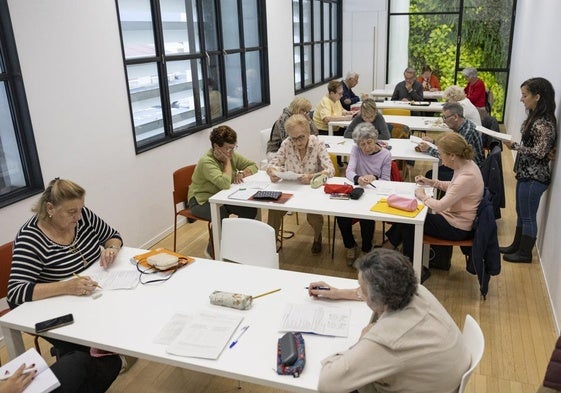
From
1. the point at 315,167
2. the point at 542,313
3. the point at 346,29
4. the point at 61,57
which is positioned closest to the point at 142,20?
the point at 61,57

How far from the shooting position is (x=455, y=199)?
329 centimetres

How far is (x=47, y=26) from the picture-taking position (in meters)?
3.37

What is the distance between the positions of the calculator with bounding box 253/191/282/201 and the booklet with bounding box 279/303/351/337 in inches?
57.4

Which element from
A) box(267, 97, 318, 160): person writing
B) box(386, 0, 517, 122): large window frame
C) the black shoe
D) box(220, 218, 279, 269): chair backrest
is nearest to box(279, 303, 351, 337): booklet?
box(220, 218, 279, 269): chair backrest

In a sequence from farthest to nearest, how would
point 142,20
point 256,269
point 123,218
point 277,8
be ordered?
point 277,8
point 142,20
point 123,218
point 256,269

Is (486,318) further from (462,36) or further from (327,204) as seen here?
(462,36)

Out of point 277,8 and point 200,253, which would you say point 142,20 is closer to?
point 200,253

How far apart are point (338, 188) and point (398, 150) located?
150 cm

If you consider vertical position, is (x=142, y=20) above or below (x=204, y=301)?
above

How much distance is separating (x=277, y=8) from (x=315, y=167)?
3.85 metres

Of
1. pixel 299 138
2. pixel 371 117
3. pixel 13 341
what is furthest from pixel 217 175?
Result: pixel 371 117

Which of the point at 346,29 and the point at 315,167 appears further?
the point at 346,29

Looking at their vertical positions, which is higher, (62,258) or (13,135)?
(13,135)

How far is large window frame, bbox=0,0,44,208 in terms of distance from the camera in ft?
10.3
